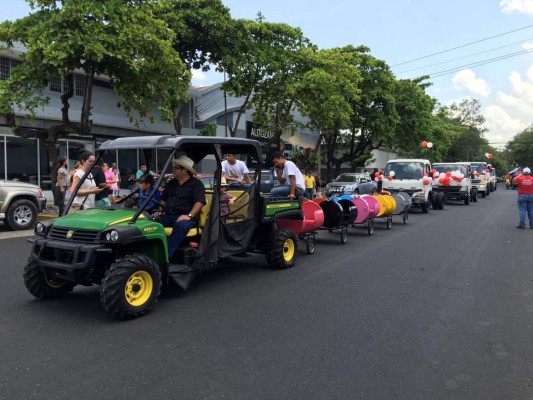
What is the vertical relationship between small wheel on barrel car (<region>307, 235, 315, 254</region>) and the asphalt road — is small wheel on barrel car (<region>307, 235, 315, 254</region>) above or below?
above

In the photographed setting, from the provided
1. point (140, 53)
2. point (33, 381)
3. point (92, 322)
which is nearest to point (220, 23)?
point (140, 53)

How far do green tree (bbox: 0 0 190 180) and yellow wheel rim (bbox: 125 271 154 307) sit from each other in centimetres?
803

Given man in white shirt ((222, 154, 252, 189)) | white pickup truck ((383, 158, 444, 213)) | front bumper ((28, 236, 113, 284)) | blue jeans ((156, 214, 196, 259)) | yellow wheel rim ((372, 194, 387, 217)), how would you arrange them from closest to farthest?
front bumper ((28, 236, 113, 284)), blue jeans ((156, 214, 196, 259)), man in white shirt ((222, 154, 252, 189)), yellow wheel rim ((372, 194, 387, 217)), white pickup truck ((383, 158, 444, 213))

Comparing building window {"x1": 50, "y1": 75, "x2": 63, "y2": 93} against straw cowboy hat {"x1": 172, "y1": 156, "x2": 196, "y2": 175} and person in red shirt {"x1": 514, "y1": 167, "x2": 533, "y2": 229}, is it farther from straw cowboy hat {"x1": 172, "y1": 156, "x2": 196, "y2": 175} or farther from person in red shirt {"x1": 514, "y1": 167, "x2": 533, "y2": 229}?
person in red shirt {"x1": 514, "y1": 167, "x2": 533, "y2": 229}

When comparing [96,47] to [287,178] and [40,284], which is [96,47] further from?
[40,284]

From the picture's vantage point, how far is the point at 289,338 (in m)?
4.41

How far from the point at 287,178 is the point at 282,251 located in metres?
1.77

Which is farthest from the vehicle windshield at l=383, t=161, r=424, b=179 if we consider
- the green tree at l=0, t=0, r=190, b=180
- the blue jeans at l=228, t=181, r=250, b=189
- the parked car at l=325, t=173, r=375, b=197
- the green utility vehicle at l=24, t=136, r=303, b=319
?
the green utility vehicle at l=24, t=136, r=303, b=319

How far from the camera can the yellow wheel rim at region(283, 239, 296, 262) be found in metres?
7.60

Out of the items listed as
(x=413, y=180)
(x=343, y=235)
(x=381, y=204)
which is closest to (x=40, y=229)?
(x=343, y=235)

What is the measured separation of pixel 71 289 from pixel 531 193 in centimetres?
1235

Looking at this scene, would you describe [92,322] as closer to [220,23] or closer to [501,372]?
[501,372]

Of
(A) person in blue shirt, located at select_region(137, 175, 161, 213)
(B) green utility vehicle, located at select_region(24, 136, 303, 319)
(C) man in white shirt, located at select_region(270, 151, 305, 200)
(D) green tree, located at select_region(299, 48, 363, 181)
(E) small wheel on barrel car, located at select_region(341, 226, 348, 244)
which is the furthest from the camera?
(D) green tree, located at select_region(299, 48, 363, 181)

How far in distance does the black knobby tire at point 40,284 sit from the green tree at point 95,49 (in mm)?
7264
